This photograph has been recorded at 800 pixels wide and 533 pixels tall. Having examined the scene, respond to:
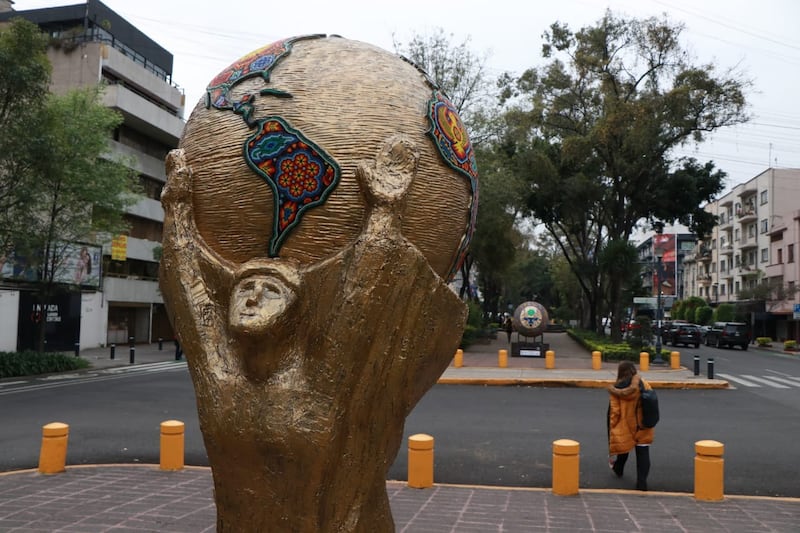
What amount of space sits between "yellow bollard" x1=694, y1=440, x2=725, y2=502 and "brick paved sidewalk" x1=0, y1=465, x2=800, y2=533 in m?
0.13

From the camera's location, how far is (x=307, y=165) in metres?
3.23

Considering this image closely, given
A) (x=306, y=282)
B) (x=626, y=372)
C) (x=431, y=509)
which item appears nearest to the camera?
(x=306, y=282)

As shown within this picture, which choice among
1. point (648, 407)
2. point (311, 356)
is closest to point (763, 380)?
point (648, 407)

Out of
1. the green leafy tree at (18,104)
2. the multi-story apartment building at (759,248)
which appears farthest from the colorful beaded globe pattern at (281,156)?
the multi-story apartment building at (759,248)

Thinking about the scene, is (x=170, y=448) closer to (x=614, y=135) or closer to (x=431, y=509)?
(x=431, y=509)

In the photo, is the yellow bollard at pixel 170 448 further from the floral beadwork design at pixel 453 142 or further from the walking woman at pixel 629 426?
the floral beadwork design at pixel 453 142

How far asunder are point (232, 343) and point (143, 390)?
13348 millimetres

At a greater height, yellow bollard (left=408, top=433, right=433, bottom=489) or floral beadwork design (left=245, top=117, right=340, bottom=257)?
floral beadwork design (left=245, top=117, right=340, bottom=257)

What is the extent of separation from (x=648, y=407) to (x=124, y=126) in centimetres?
3032

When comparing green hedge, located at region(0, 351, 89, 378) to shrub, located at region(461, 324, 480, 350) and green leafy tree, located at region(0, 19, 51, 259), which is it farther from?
shrub, located at region(461, 324, 480, 350)

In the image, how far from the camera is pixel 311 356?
322 centimetres

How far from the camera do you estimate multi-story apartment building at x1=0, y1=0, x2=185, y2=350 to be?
29453 mm

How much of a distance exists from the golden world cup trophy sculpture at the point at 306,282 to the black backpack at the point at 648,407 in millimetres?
4931

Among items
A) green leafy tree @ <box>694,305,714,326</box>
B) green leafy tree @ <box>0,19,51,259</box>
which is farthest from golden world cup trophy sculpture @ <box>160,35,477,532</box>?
green leafy tree @ <box>694,305,714,326</box>
